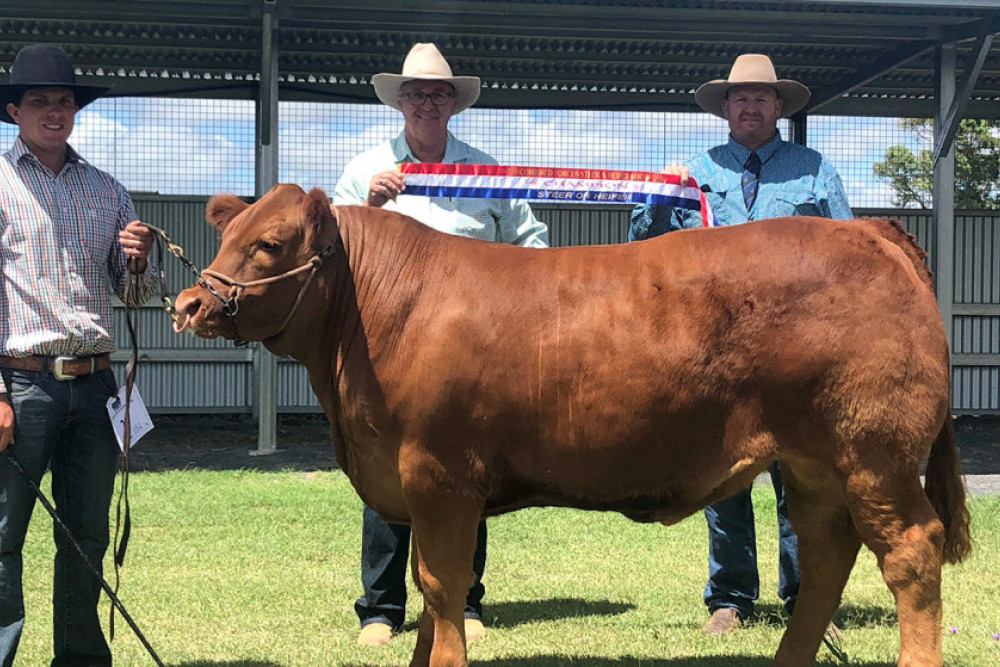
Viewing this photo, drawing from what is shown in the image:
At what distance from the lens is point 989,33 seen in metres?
11.0

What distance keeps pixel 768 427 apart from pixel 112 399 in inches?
107

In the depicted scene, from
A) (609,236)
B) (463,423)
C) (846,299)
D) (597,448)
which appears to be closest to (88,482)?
(463,423)

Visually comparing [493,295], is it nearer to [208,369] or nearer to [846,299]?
[846,299]

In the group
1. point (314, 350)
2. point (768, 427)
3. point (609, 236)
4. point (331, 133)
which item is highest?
point (331, 133)

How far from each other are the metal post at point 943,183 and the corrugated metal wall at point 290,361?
285 cm

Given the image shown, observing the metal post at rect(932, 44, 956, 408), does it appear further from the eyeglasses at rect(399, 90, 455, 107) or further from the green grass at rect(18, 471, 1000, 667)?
the eyeglasses at rect(399, 90, 455, 107)

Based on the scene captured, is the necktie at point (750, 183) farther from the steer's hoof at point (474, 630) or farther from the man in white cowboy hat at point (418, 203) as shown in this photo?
the steer's hoof at point (474, 630)

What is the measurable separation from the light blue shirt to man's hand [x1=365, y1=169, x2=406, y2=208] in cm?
→ 44

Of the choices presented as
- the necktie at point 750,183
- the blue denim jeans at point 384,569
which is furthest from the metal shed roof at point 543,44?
the blue denim jeans at point 384,569

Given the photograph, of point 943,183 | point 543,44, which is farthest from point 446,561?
point 543,44

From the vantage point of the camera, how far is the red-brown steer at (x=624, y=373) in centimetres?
382

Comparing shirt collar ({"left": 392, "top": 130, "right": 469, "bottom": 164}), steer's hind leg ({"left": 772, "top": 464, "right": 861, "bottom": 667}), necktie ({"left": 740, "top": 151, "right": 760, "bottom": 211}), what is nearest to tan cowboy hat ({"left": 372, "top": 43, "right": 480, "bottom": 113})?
shirt collar ({"left": 392, "top": 130, "right": 469, "bottom": 164})

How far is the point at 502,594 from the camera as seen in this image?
630 centimetres

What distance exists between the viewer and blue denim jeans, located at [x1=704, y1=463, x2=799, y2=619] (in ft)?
18.1
